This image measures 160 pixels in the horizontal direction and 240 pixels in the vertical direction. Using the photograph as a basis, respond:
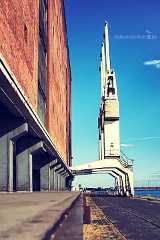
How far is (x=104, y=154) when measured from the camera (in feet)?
244

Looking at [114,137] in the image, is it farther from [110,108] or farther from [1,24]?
[1,24]

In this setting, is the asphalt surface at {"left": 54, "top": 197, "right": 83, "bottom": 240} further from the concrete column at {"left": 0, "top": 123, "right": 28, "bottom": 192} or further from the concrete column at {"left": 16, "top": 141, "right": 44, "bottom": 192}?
the concrete column at {"left": 16, "top": 141, "right": 44, "bottom": 192}

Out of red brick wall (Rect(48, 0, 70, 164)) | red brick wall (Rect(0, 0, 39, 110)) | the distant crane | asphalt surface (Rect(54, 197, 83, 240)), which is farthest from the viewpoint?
the distant crane

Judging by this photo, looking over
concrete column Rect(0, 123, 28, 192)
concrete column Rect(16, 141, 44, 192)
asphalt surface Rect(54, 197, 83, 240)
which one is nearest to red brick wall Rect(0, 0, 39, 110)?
concrete column Rect(0, 123, 28, 192)

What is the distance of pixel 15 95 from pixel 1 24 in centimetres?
345

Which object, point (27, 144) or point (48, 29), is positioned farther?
point (48, 29)

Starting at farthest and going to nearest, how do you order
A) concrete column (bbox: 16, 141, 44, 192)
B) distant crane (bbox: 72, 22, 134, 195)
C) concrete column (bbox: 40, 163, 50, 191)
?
distant crane (bbox: 72, 22, 134, 195), concrete column (bbox: 40, 163, 50, 191), concrete column (bbox: 16, 141, 44, 192)

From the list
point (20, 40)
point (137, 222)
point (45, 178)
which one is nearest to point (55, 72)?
point (45, 178)

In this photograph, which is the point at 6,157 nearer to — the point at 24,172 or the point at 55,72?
the point at 24,172

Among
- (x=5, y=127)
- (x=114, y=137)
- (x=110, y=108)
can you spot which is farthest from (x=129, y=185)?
(x=5, y=127)

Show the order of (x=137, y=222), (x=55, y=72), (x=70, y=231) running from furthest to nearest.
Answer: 1. (x=55, y=72)
2. (x=137, y=222)
3. (x=70, y=231)

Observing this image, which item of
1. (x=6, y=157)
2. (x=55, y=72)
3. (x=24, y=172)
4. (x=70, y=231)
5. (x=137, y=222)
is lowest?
(x=137, y=222)

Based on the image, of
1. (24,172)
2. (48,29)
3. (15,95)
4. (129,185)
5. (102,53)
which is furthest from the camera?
(102,53)

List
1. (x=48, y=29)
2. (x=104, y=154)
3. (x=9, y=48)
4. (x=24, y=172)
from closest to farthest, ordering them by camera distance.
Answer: (x=9, y=48) → (x=24, y=172) → (x=48, y=29) → (x=104, y=154)
